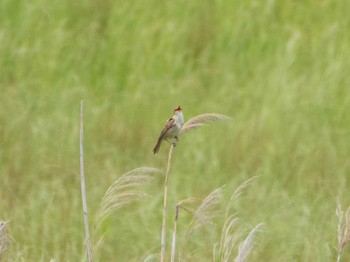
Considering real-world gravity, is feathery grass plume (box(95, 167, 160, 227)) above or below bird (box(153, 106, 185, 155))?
below

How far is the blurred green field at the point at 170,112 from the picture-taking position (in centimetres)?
439

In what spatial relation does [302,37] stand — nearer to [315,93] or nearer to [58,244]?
[315,93]

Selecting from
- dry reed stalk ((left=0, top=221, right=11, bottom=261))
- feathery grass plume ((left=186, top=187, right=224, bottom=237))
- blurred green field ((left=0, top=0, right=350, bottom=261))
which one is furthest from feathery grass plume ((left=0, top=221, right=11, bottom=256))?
blurred green field ((left=0, top=0, right=350, bottom=261))

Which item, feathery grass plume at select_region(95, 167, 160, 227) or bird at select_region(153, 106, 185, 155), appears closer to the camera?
feathery grass plume at select_region(95, 167, 160, 227)

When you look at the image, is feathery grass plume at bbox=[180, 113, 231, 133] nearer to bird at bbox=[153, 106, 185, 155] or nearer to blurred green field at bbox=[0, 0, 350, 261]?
bird at bbox=[153, 106, 185, 155]

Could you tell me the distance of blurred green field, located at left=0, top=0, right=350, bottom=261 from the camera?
14.4 ft

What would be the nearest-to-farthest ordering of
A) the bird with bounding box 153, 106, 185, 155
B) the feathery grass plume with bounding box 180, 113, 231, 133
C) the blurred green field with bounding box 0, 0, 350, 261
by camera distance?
the feathery grass plume with bounding box 180, 113, 231, 133
the bird with bounding box 153, 106, 185, 155
the blurred green field with bounding box 0, 0, 350, 261

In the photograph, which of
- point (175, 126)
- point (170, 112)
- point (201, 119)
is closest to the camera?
point (201, 119)

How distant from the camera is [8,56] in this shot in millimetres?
5559

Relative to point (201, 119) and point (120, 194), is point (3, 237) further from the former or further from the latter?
point (201, 119)

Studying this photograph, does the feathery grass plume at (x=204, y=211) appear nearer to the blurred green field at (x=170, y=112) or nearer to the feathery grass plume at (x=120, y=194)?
the feathery grass plume at (x=120, y=194)

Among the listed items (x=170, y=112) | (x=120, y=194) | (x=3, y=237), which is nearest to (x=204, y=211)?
(x=120, y=194)

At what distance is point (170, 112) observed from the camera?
5230 millimetres

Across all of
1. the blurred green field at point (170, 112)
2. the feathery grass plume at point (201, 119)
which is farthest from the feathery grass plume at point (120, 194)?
the blurred green field at point (170, 112)
